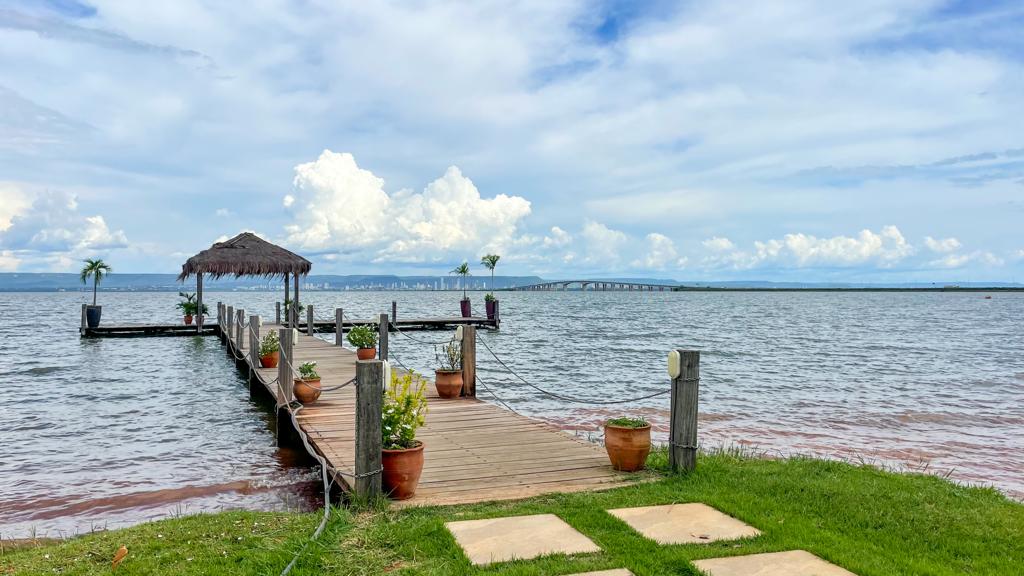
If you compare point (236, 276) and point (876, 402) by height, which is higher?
point (236, 276)

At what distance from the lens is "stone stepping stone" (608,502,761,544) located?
4.97m

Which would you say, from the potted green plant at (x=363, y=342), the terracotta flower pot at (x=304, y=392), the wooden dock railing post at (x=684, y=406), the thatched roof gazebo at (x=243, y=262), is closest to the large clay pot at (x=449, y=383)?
the terracotta flower pot at (x=304, y=392)

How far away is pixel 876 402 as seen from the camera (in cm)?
1689

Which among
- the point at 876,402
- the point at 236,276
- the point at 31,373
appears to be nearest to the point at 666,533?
the point at 876,402

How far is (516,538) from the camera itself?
4.97m

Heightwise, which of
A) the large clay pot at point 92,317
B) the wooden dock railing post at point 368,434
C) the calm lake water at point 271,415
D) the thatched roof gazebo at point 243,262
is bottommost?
the calm lake water at point 271,415

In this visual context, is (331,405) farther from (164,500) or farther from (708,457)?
(708,457)

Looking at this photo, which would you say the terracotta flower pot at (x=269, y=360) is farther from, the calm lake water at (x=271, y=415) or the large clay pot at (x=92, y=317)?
the large clay pot at (x=92, y=317)

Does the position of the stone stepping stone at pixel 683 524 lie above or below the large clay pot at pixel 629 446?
below

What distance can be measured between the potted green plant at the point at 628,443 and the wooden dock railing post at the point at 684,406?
292 millimetres

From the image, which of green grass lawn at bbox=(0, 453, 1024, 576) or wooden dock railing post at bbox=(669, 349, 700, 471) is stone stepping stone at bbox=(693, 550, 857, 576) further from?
wooden dock railing post at bbox=(669, 349, 700, 471)

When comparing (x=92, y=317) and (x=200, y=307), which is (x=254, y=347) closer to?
(x=200, y=307)

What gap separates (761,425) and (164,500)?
34.6 feet

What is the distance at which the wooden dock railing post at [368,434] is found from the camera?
594 cm
